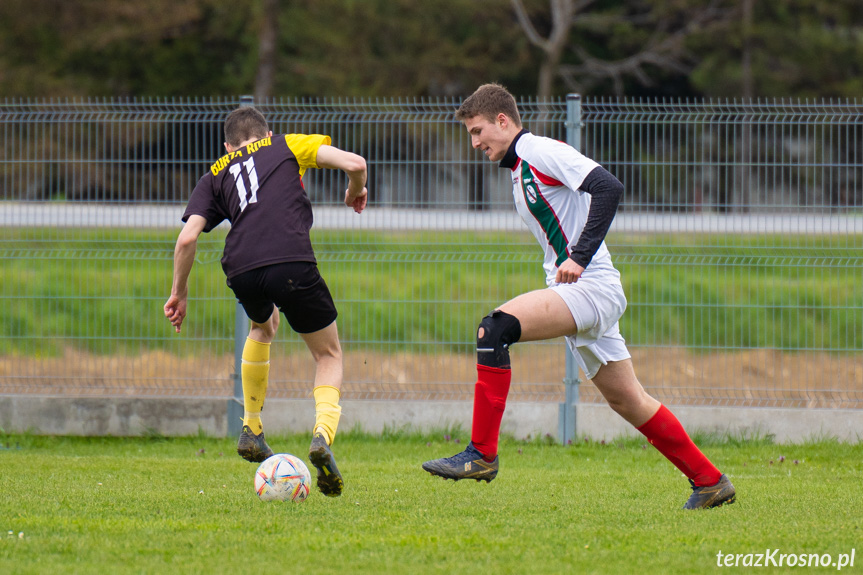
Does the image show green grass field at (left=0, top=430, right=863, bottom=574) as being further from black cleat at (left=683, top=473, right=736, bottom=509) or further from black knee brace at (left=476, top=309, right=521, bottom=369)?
black knee brace at (left=476, top=309, right=521, bottom=369)

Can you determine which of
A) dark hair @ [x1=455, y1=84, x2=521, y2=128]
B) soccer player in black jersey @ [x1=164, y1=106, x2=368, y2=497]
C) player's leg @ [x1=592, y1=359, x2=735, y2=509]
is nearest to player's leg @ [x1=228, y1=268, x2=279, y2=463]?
soccer player in black jersey @ [x1=164, y1=106, x2=368, y2=497]

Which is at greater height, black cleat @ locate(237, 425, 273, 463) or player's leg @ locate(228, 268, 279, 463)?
player's leg @ locate(228, 268, 279, 463)

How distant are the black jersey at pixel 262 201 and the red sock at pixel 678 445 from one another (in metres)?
2.05

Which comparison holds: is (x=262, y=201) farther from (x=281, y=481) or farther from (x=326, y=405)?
(x=281, y=481)

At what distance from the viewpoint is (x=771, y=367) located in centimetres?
878

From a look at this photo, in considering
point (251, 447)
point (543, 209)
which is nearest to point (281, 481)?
point (251, 447)

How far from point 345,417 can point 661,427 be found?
411 cm

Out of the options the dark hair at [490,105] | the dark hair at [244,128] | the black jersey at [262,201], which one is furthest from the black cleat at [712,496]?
the dark hair at [244,128]

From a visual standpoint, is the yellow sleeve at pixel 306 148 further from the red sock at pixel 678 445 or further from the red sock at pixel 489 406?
the red sock at pixel 678 445

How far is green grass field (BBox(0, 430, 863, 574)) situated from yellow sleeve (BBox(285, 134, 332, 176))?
1844 millimetres

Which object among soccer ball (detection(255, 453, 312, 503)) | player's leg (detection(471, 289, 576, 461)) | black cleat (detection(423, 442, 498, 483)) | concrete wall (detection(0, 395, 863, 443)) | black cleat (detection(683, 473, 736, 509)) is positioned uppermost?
player's leg (detection(471, 289, 576, 461))

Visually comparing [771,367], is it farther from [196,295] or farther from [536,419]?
[196,295]

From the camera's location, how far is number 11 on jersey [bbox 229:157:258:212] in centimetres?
548

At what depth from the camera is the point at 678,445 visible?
5.50 meters
